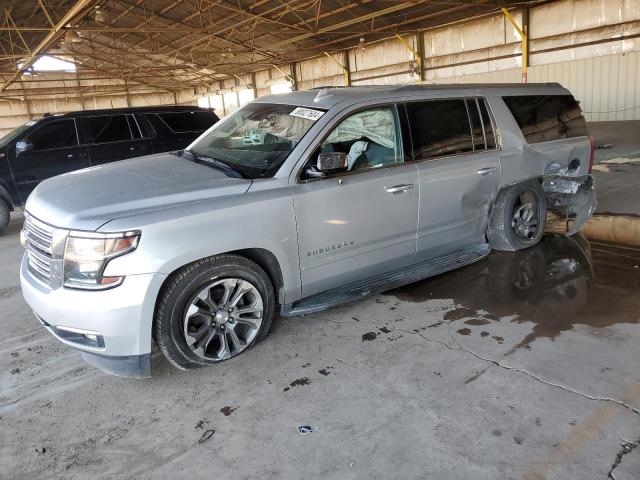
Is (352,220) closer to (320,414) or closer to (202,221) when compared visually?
(202,221)

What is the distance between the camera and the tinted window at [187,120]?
912 cm

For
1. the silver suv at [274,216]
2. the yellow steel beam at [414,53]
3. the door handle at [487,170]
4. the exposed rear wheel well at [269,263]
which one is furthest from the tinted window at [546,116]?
the yellow steel beam at [414,53]

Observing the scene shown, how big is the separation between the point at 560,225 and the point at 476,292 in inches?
91.3

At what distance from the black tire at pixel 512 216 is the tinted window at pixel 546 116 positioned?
568 mm

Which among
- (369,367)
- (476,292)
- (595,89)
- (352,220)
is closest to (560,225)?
(476,292)

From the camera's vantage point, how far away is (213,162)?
3.90 m

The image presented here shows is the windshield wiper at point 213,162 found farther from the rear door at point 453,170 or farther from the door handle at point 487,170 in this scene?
the door handle at point 487,170

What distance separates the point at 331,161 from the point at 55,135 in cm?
675

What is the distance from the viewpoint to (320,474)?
239 cm

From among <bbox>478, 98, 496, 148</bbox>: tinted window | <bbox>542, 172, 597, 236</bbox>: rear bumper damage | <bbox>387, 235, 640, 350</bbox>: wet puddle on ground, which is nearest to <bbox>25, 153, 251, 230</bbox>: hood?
<bbox>387, 235, 640, 350</bbox>: wet puddle on ground

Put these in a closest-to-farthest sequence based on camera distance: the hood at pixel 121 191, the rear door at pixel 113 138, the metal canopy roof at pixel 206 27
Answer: the hood at pixel 121 191 → the rear door at pixel 113 138 → the metal canopy roof at pixel 206 27

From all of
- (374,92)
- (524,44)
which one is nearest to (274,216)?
(374,92)

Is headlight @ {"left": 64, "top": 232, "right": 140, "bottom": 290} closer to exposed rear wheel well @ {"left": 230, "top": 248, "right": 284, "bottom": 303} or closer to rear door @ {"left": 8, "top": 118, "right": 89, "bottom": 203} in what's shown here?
exposed rear wheel well @ {"left": 230, "top": 248, "right": 284, "bottom": 303}

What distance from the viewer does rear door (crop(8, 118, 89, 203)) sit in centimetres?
809
